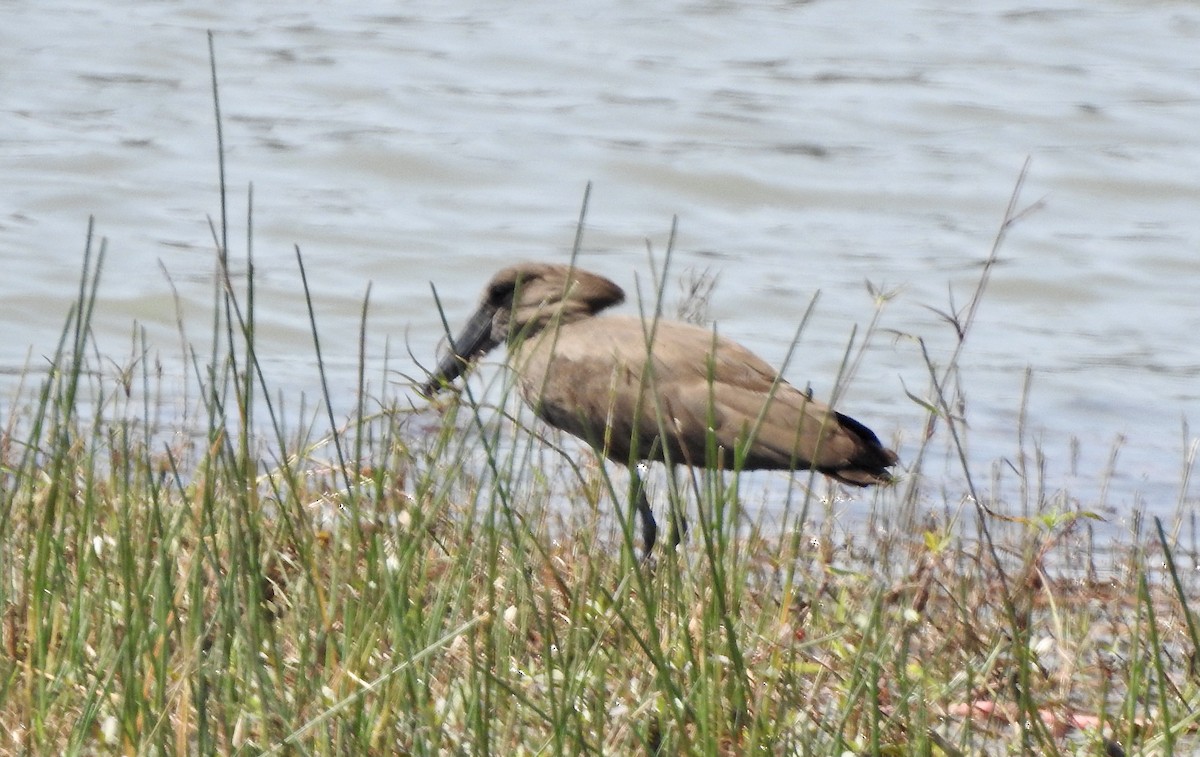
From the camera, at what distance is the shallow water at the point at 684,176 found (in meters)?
10.2

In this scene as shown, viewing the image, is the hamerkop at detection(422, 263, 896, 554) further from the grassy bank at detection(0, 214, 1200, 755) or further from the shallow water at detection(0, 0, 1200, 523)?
the shallow water at detection(0, 0, 1200, 523)

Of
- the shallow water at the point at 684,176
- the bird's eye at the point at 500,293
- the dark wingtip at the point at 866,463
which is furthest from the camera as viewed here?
the shallow water at the point at 684,176

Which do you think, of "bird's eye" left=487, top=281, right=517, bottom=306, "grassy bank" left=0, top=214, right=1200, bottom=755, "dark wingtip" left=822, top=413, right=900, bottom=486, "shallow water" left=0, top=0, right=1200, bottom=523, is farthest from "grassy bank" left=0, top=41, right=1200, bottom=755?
"shallow water" left=0, top=0, right=1200, bottom=523

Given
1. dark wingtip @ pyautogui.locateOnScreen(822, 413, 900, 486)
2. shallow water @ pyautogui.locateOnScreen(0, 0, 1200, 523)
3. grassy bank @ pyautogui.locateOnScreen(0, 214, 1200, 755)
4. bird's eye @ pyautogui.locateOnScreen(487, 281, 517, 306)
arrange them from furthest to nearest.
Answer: shallow water @ pyautogui.locateOnScreen(0, 0, 1200, 523)
bird's eye @ pyautogui.locateOnScreen(487, 281, 517, 306)
dark wingtip @ pyautogui.locateOnScreen(822, 413, 900, 486)
grassy bank @ pyautogui.locateOnScreen(0, 214, 1200, 755)

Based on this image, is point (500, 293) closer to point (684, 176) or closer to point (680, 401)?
point (680, 401)

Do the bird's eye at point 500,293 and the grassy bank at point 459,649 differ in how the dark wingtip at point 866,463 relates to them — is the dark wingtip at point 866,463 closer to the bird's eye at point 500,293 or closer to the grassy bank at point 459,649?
the grassy bank at point 459,649

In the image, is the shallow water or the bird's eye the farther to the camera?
the shallow water

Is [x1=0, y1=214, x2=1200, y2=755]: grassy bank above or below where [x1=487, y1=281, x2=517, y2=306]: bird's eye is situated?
above

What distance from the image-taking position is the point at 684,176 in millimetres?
13953

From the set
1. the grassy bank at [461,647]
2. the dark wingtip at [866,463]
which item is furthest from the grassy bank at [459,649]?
the dark wingtip at [866,463]

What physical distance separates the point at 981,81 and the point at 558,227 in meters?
5.33

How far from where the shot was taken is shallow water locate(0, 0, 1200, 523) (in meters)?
10.2

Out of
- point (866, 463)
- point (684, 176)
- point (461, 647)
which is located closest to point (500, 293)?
point (866, 463)

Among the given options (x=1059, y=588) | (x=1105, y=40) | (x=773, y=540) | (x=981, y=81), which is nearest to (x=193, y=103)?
(x=981, y=81)
